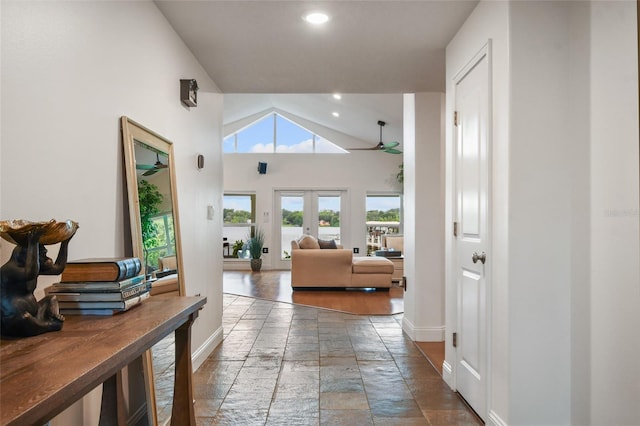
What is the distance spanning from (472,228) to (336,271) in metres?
4.73

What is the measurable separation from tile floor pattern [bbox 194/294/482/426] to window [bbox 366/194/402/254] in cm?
592

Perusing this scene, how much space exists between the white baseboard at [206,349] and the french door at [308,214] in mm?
6509

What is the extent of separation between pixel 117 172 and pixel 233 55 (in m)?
1.63

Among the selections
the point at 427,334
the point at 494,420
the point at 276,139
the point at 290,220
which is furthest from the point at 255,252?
the point at 494,420

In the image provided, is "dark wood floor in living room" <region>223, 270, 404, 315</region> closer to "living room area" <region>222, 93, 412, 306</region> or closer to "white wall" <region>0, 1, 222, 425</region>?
"living room area" <region>222, 93, 412, 306</region>

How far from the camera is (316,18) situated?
8.54 ft

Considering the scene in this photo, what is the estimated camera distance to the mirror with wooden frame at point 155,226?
201 cm

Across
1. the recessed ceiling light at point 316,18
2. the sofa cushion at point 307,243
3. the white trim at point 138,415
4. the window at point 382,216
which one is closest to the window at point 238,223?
the window at point 382,216

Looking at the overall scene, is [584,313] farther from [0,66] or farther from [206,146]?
[206,146]

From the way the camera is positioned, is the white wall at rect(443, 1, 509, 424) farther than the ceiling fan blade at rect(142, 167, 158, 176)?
No

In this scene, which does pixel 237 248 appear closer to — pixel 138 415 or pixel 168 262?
pixel 168 262

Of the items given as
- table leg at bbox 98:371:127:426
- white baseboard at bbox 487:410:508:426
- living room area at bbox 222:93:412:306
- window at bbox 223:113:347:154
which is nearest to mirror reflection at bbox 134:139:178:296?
table leg at bbox 98:371:127:426

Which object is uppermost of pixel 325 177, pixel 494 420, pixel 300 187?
pixel 325 177

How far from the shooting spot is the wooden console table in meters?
0.73
